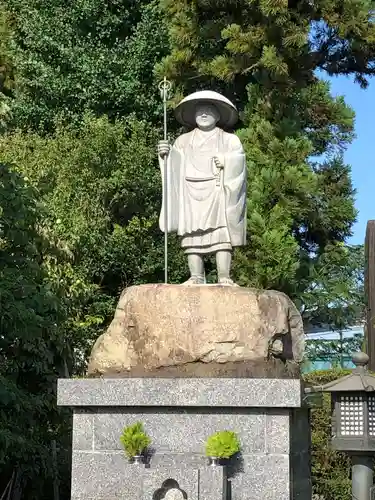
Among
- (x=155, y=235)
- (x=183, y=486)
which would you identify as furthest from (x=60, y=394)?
(x=155, y=235)

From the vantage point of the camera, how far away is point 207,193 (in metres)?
7.42

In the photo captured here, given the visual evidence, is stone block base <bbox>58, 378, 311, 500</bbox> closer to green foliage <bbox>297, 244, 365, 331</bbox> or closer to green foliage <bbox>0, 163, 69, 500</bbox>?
green foliage <bbox>0, 163, 69, 500</bbox>

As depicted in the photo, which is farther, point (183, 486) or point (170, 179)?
point (170, 179)

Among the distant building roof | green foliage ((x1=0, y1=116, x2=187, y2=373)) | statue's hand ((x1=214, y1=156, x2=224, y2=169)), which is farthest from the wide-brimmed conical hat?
the distant building roof

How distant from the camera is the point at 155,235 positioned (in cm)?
1455

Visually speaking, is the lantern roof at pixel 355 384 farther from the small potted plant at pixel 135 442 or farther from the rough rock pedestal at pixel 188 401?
the small potted plant at pixel 135 442

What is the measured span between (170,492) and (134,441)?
0.47 metres

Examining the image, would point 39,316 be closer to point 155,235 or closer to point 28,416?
point 28,416

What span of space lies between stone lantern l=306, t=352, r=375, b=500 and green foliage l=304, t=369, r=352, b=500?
13.6 ft

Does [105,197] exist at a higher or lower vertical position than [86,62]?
lower

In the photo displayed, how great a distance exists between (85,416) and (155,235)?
792 cm

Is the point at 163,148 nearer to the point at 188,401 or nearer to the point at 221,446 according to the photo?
the point at 188,401

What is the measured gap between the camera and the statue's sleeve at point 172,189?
24.8 ft

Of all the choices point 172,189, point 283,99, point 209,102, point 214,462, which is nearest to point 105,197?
point 283,99
